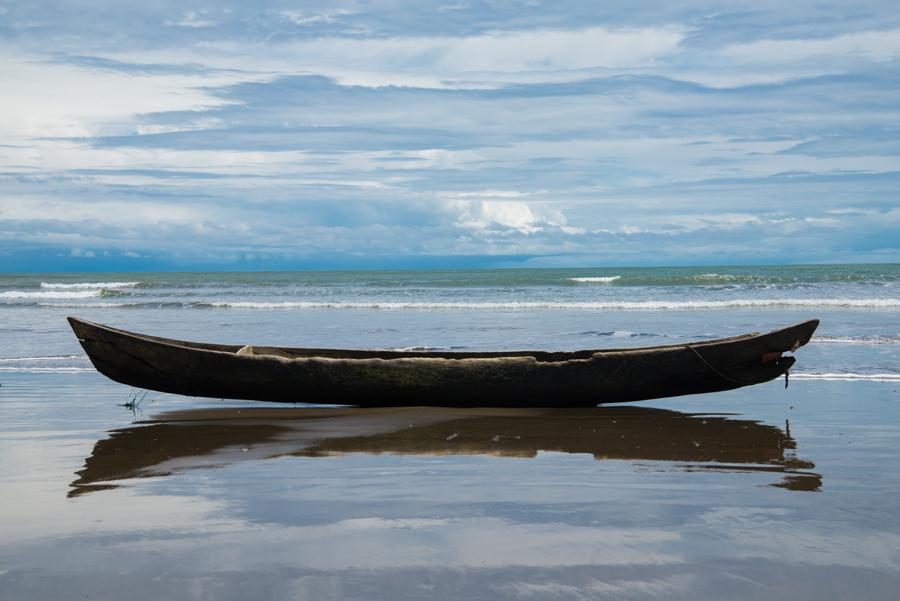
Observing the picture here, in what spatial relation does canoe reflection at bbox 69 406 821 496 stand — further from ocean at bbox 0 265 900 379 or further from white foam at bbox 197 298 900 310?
white foam at bbox 197 298 900 310

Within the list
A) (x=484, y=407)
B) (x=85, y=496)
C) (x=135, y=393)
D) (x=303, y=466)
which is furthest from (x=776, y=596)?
(x=135, y=393)

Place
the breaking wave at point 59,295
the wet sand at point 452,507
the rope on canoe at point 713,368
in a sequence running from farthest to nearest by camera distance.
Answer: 1. the breaking wave at point 59,295
2. the rope on canoe at point 713,368
3. the wet sand at point 452,507

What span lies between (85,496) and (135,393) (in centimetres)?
440

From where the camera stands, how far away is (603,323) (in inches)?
742

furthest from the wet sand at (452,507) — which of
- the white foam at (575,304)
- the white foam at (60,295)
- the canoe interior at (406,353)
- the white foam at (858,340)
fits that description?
the white foam at (60,295)

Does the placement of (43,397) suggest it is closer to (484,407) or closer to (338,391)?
(338,391)

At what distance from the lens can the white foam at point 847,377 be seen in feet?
31.2

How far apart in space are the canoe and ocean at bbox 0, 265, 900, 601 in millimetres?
201

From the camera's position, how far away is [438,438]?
6465mm

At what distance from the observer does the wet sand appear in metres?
3.39

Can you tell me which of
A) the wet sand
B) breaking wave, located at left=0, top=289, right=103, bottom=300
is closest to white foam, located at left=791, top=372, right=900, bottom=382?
the wet sand

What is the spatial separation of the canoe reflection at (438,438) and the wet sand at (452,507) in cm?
3

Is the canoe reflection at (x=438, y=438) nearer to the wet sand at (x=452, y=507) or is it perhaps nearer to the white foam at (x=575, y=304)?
the wet sand at (x=452, y=507)

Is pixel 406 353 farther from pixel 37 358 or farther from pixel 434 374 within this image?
pixel 37 358
